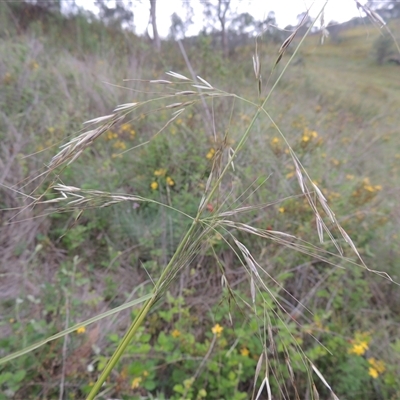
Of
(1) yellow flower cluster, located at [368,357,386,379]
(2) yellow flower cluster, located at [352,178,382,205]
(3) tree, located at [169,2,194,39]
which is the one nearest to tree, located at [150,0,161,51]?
(3) tree, located at [169,2,194,39]

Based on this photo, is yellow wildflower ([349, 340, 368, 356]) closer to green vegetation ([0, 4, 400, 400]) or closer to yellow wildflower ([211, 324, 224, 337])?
green vegetation ([0, 4, 400, 400])

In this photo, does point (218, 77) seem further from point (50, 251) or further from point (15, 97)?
point (50, 251)

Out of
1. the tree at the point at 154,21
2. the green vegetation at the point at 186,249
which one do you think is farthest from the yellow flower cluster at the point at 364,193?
the tree at the point at 154,21

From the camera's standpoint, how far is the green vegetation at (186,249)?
57 cm

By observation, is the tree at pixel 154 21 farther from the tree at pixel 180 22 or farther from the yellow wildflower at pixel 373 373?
the yellow wildflower at pixel 373 373

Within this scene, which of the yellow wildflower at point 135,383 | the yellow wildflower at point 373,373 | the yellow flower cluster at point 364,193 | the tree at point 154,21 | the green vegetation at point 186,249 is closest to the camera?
the green vegetation at point 186,249

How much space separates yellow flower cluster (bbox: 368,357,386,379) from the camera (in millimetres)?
1192

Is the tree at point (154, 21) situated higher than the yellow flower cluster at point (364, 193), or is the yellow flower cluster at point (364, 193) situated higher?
the tree at point (154, 21)

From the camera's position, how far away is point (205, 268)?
5.98ft

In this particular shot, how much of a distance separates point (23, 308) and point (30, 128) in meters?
1.57

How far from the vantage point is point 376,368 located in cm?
125

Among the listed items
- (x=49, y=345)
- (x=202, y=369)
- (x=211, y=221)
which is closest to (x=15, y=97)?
(x=49, y=345)

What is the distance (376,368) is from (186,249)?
3.89 feet

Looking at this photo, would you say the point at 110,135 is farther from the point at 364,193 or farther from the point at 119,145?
the point at 364,193
